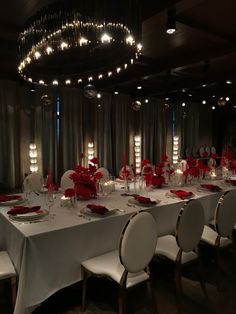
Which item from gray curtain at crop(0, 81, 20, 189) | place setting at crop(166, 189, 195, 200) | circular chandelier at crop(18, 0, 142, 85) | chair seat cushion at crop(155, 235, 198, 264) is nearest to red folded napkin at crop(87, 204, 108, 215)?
chair seat cushion at crop(155, 235, 198, 264)

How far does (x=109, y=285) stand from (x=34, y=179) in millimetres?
1787

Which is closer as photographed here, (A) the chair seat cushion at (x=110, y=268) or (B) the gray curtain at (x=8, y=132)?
(A) the chair seat cushion at (x=110, y=268)

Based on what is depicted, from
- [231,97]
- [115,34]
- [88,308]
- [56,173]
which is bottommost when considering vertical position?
[88,308]

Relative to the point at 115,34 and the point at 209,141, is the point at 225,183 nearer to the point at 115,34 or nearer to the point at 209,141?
the point at 115,34

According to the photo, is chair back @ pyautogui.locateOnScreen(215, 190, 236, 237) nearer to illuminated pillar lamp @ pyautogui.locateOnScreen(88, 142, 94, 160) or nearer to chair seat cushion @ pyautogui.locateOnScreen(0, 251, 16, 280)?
chair seat cushion @ pyautogui.locateOnScreen(0, 251, 16, 280)

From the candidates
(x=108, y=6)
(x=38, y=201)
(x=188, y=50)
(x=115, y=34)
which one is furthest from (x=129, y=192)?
(x=188, y=50)

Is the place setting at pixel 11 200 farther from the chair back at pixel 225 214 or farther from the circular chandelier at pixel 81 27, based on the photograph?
the chair back at pixel 225 214

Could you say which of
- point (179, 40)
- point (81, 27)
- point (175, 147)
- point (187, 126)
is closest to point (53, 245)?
point (81, 27)

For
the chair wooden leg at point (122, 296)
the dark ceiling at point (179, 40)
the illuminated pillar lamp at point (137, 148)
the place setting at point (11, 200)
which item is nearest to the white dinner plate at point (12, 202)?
the place setting at point (11, 200)

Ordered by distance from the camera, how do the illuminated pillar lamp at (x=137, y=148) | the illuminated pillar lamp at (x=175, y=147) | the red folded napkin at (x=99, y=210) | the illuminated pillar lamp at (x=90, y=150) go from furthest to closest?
the illuminated pillar lamp at (x=175, y=147), the illuminated pillar lamp at (x=137, y=148), the illuminated pillar lamp at (x=90, y=150), the red folded napkin at (x=99, y=210)

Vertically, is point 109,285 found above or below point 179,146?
below

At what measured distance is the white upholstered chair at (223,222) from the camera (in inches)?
105

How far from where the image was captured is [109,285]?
2605mm

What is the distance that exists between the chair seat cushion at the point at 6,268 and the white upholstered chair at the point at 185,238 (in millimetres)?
1254
